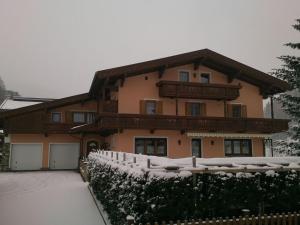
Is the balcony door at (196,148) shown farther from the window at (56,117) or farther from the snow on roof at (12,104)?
the snow on roof at (12,104)

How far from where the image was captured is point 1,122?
2961 centimetres

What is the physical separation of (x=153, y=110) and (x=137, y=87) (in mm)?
2321

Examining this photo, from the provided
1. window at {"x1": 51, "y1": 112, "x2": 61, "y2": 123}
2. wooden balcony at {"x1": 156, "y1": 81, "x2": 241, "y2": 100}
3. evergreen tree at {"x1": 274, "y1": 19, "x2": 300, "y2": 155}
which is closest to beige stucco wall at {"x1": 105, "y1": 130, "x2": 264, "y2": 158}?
wooden balcony at {"x1": 156, "y1": 81, "x2": 241, "y2": 100}

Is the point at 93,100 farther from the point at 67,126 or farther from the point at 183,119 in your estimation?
the point at 183,119

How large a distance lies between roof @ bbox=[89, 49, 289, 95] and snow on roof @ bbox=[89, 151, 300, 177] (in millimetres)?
14372

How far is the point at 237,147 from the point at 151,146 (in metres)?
7.78

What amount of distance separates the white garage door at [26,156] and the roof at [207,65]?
7806 mm

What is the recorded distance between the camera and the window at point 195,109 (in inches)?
1030

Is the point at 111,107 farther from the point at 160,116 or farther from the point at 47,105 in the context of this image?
the point at 47,105

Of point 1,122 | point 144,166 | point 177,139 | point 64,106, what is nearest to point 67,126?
point 64,106

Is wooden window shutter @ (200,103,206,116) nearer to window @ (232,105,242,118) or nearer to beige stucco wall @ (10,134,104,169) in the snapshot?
window @ (232,105,242,118)

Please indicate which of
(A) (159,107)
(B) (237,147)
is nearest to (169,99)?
(A) (159,107)

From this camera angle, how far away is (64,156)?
3006 centimetres

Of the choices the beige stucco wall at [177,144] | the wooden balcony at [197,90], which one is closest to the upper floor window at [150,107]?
the wooden balcony at [197,90]
